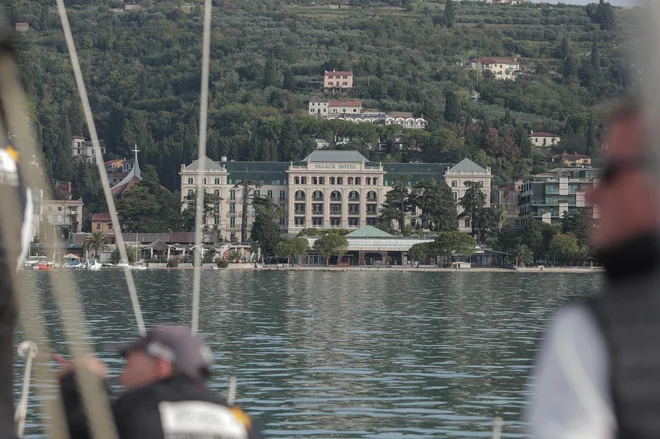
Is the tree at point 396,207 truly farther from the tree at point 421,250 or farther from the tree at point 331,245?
the tree at point 421,250

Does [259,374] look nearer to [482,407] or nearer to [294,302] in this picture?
[482,407]

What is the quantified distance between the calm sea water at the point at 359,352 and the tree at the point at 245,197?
289ft

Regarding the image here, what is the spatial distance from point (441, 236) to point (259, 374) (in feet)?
348

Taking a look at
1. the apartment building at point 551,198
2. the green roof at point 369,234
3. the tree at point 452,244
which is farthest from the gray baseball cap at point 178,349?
the apartment building at point 551,198

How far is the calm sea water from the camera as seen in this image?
23859 millimetres

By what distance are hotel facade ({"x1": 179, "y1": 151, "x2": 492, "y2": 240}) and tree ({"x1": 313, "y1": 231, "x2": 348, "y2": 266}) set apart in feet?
85.0

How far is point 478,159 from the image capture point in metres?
192

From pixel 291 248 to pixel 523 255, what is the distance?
2245cm

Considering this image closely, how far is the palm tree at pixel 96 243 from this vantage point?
145m

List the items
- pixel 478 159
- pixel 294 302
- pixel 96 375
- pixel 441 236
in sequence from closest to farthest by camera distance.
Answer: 1. pixel 96 375
2. pixel 294 302
3. pixel 441 236
4. pixel 478 159

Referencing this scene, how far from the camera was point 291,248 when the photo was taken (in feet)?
466

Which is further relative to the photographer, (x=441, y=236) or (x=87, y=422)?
(x=441, y=236)

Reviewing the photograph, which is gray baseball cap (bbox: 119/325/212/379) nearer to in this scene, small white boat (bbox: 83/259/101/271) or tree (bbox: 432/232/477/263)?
small white boat (bbox: 83/259/101/271)

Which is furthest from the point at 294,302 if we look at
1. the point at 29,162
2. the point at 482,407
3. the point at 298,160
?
the point at 298,160
